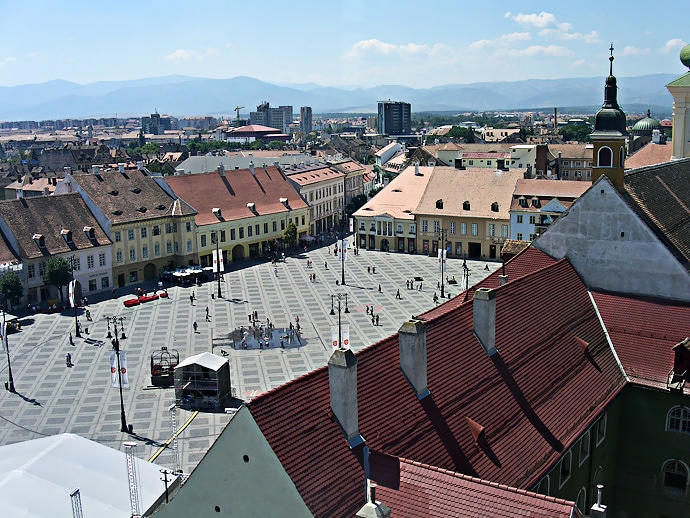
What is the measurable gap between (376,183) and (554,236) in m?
128

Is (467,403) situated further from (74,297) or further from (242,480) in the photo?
(74,297)

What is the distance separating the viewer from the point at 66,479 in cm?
2747

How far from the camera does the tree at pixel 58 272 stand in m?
67.4

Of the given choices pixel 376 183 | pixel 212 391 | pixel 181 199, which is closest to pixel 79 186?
pixel 181 199

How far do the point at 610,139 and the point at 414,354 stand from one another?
18.4m

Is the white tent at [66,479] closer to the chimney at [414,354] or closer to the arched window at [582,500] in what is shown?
the chimney at [414,354]

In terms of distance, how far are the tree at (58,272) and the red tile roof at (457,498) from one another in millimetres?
56214

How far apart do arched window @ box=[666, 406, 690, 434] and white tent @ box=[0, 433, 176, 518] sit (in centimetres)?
2001

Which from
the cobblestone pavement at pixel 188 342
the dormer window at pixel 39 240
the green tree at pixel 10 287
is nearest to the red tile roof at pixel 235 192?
the cobblestone pavement at pixel 188 342

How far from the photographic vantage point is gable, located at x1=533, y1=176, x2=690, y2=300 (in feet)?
106

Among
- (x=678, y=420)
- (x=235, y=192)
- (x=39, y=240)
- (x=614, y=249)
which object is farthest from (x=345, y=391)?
(x=235, y=192)

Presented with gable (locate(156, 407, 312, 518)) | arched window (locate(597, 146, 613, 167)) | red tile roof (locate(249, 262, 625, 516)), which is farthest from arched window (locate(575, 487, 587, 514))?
arched window (locate(597, 146, 613, 167))

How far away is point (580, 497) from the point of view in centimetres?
2758

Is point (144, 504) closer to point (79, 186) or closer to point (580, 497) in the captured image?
point (580, 497)
